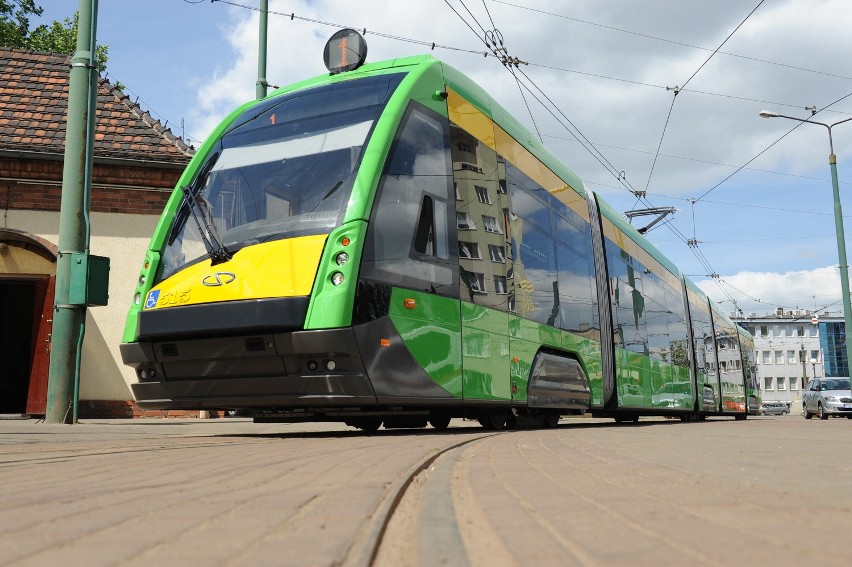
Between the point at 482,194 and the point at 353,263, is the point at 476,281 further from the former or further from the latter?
the point at 353,263

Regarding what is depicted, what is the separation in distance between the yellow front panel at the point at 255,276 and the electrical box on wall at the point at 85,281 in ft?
12.3

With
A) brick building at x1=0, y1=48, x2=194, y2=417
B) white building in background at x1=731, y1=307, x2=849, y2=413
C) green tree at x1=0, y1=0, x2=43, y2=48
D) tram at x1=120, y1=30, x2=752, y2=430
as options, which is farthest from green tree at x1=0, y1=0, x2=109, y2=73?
white building in background at x1=731, y1=307, x2=849, y2=413

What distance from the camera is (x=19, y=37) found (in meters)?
31.5

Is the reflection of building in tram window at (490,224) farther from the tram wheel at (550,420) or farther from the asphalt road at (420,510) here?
the asphalt road at (420,510)

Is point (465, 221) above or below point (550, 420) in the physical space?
above

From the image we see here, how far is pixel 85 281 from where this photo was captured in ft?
37.3

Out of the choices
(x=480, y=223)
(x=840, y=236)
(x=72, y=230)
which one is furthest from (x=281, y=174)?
(x=840, y=236)

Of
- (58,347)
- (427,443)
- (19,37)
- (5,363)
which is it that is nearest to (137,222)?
(58,347)

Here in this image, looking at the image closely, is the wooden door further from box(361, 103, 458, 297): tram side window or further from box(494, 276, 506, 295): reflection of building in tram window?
box(361, 103, 458, 297): tram side window

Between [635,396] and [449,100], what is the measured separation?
7.99 metres

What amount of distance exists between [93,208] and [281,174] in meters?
Result: 9.34

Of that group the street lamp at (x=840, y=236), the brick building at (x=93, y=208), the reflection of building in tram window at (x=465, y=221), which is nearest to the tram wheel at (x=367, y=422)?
the reflection of building in tram window at (x=465, y=221)

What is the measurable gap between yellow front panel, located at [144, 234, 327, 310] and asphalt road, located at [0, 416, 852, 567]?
7.89 feet

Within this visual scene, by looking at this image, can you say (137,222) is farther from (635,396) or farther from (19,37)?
(19,37)
